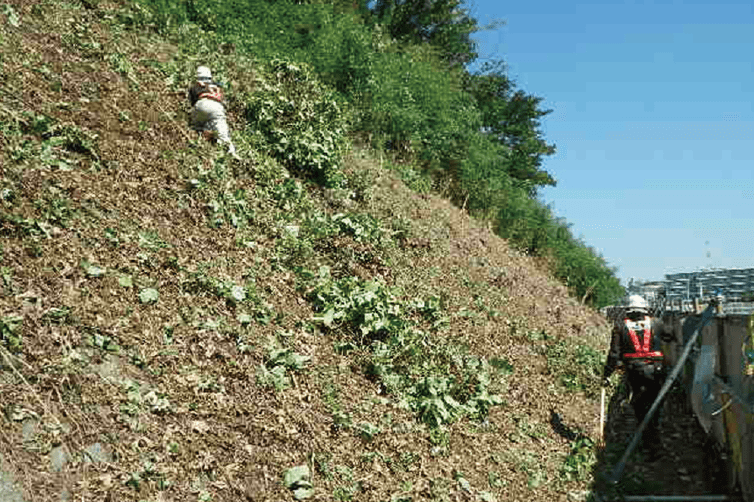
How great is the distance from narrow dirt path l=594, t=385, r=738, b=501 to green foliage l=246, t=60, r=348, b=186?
681 cm

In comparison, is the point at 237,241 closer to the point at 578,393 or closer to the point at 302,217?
the point at 302,217

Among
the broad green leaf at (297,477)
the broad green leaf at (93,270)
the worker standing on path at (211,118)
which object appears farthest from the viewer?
the worker standing on path at (211,118)

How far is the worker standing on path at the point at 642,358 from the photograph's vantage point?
879 centimetres

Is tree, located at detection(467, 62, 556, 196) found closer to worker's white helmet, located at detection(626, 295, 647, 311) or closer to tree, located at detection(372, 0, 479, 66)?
tree, located at detection(372, 0, 479, 66)

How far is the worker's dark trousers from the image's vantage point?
8.66 meters

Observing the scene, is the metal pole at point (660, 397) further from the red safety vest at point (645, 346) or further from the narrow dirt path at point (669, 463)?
the red safety vest at point (645, 346)

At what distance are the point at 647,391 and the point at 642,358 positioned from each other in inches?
20.8

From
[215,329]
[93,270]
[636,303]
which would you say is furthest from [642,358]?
[93,270]

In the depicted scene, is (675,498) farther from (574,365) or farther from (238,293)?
(238,293)

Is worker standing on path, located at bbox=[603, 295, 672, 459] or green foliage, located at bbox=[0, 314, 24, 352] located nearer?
green foliage, located at bbox=[0, 314, 24, 352]

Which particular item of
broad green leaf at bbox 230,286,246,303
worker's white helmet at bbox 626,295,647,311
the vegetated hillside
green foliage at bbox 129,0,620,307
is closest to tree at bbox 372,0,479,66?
green foliage at bbox 129,0,620,307

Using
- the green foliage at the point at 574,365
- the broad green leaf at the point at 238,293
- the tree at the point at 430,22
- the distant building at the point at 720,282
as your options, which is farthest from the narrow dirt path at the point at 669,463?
the tree at the point at 430,22

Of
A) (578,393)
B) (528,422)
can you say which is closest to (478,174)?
(578,393)

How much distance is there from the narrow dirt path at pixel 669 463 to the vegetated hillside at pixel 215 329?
1.50 feet
